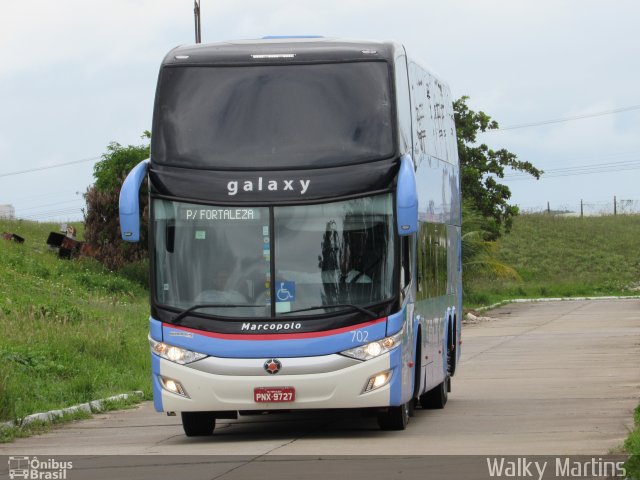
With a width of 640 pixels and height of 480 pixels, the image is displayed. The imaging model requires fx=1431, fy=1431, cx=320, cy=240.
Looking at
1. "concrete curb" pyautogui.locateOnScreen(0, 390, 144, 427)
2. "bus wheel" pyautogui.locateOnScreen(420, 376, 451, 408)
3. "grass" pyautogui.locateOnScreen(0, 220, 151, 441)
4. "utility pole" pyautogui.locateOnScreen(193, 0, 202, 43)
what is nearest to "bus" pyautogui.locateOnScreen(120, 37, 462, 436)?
"concrete curb" pyautogui.locateOnScreen(0, 390, 144, 427)

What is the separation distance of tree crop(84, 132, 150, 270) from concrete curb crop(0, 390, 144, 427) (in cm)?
3185

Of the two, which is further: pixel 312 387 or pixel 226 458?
pixel 312 387

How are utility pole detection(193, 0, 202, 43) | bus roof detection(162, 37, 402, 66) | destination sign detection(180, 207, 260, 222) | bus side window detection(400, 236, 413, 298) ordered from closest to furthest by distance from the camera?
destination sign detection(180, 207, 260, 222), bus side window detection(400, 236, 413, 298), bus roof detection(162, 37, 402, 66), utility pole detection(193, 0, 202, 43)

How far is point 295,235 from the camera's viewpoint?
14.9m

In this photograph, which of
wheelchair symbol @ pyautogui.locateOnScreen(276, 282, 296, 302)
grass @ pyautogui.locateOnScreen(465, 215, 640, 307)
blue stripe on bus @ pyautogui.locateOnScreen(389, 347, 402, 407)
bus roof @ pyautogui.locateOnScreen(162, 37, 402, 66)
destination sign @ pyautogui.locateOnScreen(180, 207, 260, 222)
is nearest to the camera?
blue stripe on bus @ pyautogui.locateOnScreen(389, 347, 402, 407)

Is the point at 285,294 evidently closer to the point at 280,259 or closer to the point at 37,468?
the point at 280,259

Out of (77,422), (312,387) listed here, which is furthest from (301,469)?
(77,422)

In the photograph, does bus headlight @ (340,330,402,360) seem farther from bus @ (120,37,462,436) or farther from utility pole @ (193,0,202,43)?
utility pole @ (193,0,202,43)

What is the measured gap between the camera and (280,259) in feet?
48.7

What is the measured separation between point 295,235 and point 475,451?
10.3 ft

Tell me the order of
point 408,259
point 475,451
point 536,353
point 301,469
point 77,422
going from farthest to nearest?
point 536,353
point 77,422
point 408,259
point 475,451
point 301,469

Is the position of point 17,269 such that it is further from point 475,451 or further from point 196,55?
point 475,451

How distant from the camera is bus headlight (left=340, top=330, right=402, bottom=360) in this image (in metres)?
14.5

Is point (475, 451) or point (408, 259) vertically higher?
point (408, 259)
